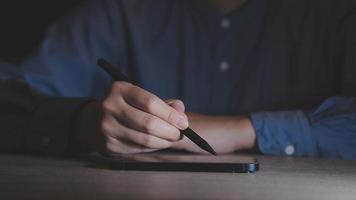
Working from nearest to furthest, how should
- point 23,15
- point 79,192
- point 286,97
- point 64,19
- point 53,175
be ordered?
point 79,192 < point 53,175 < point 286,97 < point 64,19 < point 23,15

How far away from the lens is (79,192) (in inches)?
18.3

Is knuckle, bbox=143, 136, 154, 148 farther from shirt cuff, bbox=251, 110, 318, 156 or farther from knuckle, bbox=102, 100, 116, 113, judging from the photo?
shirt cuff, bbox=251, 110, 318, 156

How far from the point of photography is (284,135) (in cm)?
91

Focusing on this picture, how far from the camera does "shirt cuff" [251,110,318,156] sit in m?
0.90

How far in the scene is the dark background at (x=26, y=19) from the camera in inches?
55.0

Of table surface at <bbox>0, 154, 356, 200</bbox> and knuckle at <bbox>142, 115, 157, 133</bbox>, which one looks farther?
knuckle at <bbox>142, 115, 157, 133</bbox>

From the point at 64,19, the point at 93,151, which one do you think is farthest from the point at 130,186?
the point at 64,19

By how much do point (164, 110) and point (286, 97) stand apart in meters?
0.47

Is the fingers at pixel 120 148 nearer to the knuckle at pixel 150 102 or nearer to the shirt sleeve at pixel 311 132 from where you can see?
the knuckle at pixel 150 102

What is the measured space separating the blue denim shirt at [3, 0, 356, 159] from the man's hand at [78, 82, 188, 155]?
0.35 metres

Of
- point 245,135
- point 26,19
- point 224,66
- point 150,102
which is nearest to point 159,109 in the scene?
point 150,102

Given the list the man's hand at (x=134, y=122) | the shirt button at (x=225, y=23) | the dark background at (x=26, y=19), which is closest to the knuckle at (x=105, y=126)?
the man's hand at (x=134, y=122)

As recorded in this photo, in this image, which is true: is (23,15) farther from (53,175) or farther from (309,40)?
(53,175)

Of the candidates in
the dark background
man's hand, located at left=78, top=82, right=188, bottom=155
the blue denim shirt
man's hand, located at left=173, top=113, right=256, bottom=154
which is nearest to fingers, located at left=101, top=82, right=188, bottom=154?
man's hand, located at left=78, top=82, right=188, bottom=155
